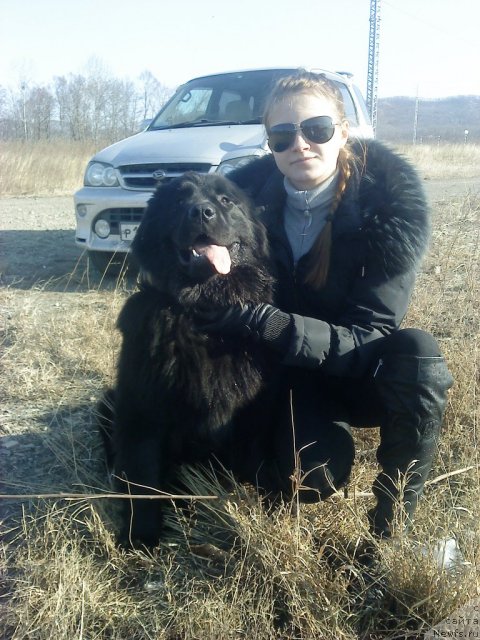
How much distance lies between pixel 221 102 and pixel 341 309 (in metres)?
4.08

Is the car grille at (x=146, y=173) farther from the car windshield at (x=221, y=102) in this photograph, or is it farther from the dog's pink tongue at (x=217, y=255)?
the dog's pink tongue at (x=217, y=255)

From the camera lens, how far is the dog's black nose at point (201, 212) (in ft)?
7.31

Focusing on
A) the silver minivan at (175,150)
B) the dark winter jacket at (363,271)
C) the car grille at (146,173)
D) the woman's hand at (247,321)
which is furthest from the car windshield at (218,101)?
the woman's hand at (247,321)

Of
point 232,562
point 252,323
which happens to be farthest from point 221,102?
point 232,562

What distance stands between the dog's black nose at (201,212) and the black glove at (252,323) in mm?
333

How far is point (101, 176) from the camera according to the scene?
5.53 m

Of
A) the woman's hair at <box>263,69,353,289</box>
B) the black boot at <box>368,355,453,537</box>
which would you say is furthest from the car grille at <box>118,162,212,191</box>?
the black boot at <box>368,355,453,537</box>

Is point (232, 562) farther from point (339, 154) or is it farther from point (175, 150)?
point (175, 150)

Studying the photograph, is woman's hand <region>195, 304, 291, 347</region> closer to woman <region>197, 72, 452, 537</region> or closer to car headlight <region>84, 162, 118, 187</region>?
woman <region>197, 72, 452, 537</region>

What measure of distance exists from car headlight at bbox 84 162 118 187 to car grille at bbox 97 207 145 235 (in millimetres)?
244

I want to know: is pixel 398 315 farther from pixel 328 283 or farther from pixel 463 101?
pixel 463 101

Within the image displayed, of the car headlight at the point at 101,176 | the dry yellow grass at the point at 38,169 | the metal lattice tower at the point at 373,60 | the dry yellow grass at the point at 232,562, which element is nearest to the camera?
the dry yellow grass at the point at 232,562

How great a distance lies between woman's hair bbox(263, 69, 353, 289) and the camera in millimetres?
2275

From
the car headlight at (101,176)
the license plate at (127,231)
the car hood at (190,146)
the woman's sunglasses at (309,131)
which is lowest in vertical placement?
the license plate at (127,231)
